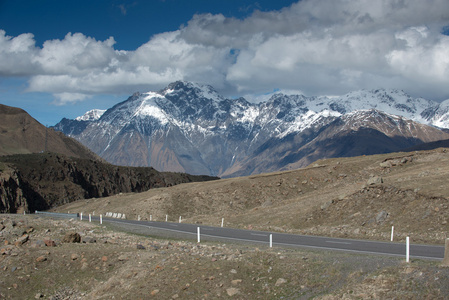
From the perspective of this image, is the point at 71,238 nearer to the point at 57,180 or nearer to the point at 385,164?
the point at 385,164

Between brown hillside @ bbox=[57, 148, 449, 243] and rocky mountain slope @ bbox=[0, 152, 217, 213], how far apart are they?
20.3m

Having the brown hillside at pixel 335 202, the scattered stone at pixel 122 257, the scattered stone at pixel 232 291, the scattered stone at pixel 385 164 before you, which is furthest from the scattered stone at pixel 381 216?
the scattered stone at pixel 385 164

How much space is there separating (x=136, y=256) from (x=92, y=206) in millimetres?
61764

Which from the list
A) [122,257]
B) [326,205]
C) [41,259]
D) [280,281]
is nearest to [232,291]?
[280,281]

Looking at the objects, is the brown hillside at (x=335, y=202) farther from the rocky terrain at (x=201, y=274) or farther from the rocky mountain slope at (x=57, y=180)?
the rocky mountain slope at (x=57, y=180)

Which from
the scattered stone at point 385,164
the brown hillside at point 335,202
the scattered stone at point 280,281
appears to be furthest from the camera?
the scattered stone at point 385,164

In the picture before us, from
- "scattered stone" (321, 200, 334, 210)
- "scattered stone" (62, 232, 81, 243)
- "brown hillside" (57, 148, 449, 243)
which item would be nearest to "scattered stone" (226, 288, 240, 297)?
"scattered stone" (62, 232, 81, 243)

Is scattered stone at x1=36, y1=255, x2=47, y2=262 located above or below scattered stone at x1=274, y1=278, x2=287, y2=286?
above

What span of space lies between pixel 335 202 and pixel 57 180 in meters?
89.7

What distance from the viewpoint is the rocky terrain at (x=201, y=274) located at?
42.0 feet

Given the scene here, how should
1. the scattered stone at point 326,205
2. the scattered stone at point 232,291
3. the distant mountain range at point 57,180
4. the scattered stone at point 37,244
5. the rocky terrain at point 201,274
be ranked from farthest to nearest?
1. the distant mountain range at point 57,180
2. the scattered stone at point 326,205
3. the scattered stone at point 37,244
4. the scattered stone at point 232,291
5. the rocky terrain at point 201,274

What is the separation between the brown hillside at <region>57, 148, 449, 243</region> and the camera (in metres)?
31.0

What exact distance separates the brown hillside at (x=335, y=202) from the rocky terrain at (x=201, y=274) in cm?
1421

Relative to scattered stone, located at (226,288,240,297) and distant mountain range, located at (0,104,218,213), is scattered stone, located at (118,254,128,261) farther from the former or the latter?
distant mountain range, located at (0,104,218,213)
